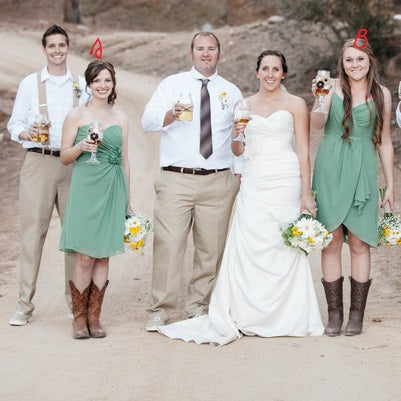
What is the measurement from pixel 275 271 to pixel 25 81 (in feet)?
8.76

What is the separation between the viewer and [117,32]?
97.6 ft

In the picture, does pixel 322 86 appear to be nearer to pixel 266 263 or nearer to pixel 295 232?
pixel 295 232

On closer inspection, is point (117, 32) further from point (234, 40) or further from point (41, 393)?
point (41, 393)

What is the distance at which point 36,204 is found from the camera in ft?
25.8

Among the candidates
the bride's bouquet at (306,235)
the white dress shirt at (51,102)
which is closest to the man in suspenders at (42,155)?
the white dress shirt at (51,102)

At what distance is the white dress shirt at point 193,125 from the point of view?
7621mm

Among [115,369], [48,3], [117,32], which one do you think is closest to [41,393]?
[115,369]

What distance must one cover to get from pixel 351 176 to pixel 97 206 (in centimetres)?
199

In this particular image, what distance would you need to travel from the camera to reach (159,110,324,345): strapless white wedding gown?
7297mm

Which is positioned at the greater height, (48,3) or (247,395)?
(48,3)

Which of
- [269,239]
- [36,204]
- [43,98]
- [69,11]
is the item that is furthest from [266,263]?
[69,11]

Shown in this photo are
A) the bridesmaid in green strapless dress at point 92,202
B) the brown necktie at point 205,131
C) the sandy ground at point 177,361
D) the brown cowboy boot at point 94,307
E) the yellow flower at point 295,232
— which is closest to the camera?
the sandy ground at point 177,361

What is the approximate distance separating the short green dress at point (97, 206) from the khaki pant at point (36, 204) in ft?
1.66

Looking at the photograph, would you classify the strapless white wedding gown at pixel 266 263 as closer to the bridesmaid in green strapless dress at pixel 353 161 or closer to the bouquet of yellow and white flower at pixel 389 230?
the bridesmaid in green strapless dress at pixel 353 161
